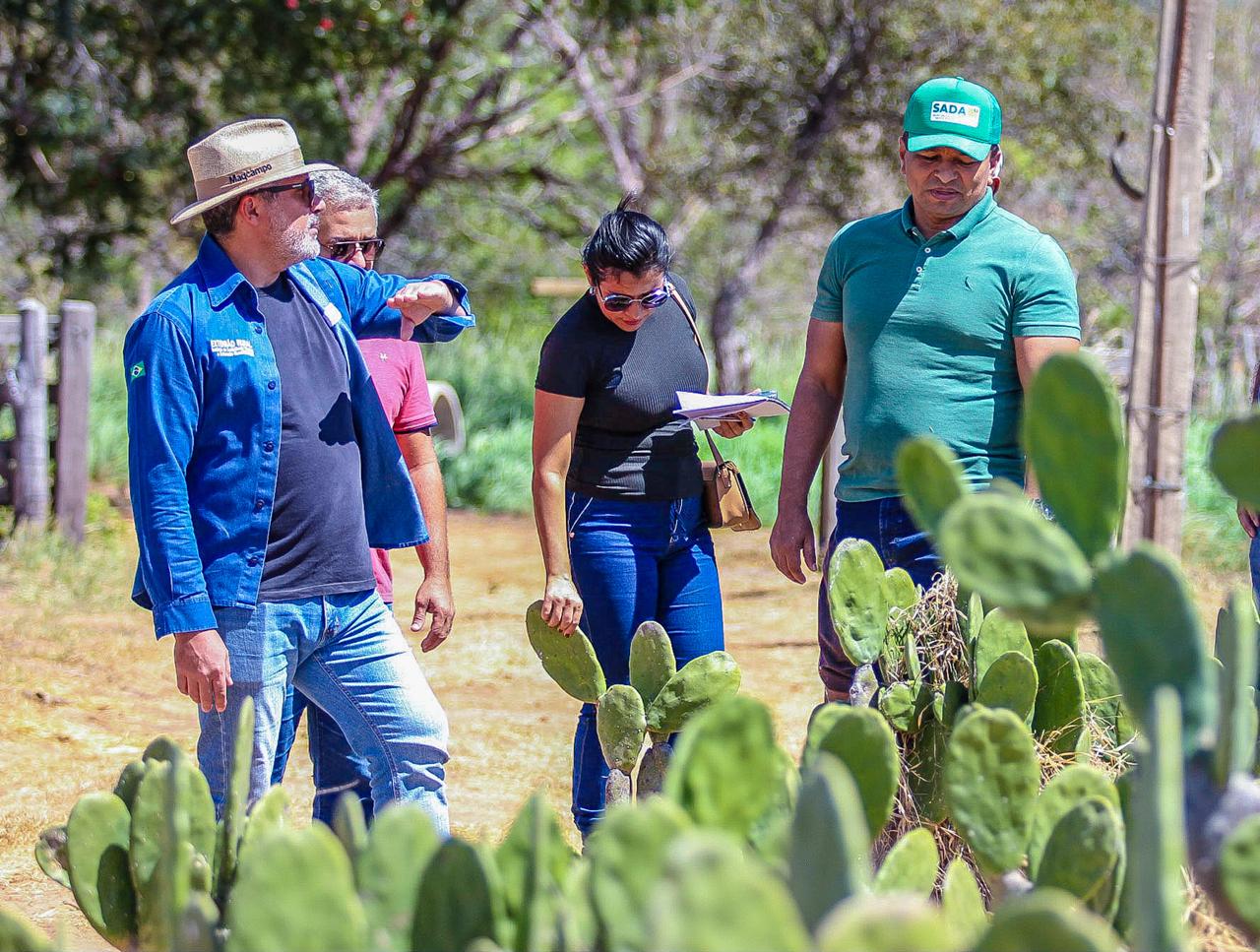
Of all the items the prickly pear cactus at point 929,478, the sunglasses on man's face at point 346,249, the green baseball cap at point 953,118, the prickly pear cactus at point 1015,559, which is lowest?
the prickly pear cactus at point 1015,559

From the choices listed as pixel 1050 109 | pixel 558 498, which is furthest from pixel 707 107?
pixel 558 498

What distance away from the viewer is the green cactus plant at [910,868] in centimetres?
166

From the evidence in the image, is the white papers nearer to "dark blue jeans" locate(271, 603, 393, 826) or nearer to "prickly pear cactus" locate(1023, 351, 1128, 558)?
"dark blue jeans" locate(271, 603, 393, 826)

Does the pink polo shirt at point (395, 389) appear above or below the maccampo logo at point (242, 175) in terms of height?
below

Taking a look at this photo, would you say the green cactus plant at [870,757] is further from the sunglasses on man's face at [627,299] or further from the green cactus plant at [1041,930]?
the sunglasses on man's face at [627,299]

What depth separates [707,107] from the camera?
12914 millimetres

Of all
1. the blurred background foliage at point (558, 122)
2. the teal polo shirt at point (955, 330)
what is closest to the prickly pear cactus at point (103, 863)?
the teal polo shirt at point (955, 330)

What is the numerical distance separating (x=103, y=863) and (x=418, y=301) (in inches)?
56.7

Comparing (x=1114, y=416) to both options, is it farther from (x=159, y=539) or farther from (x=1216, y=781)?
(x=159, y=539)

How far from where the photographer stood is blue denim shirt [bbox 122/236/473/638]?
2502 mm

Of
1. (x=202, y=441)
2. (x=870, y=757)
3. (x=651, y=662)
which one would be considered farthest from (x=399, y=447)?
(x=870, y=757)

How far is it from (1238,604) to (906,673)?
121cm

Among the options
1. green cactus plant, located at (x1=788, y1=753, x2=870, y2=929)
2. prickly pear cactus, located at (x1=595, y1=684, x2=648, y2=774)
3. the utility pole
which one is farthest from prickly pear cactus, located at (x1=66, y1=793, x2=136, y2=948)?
the utility pole

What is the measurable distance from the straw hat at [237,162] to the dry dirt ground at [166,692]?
1636 mm
